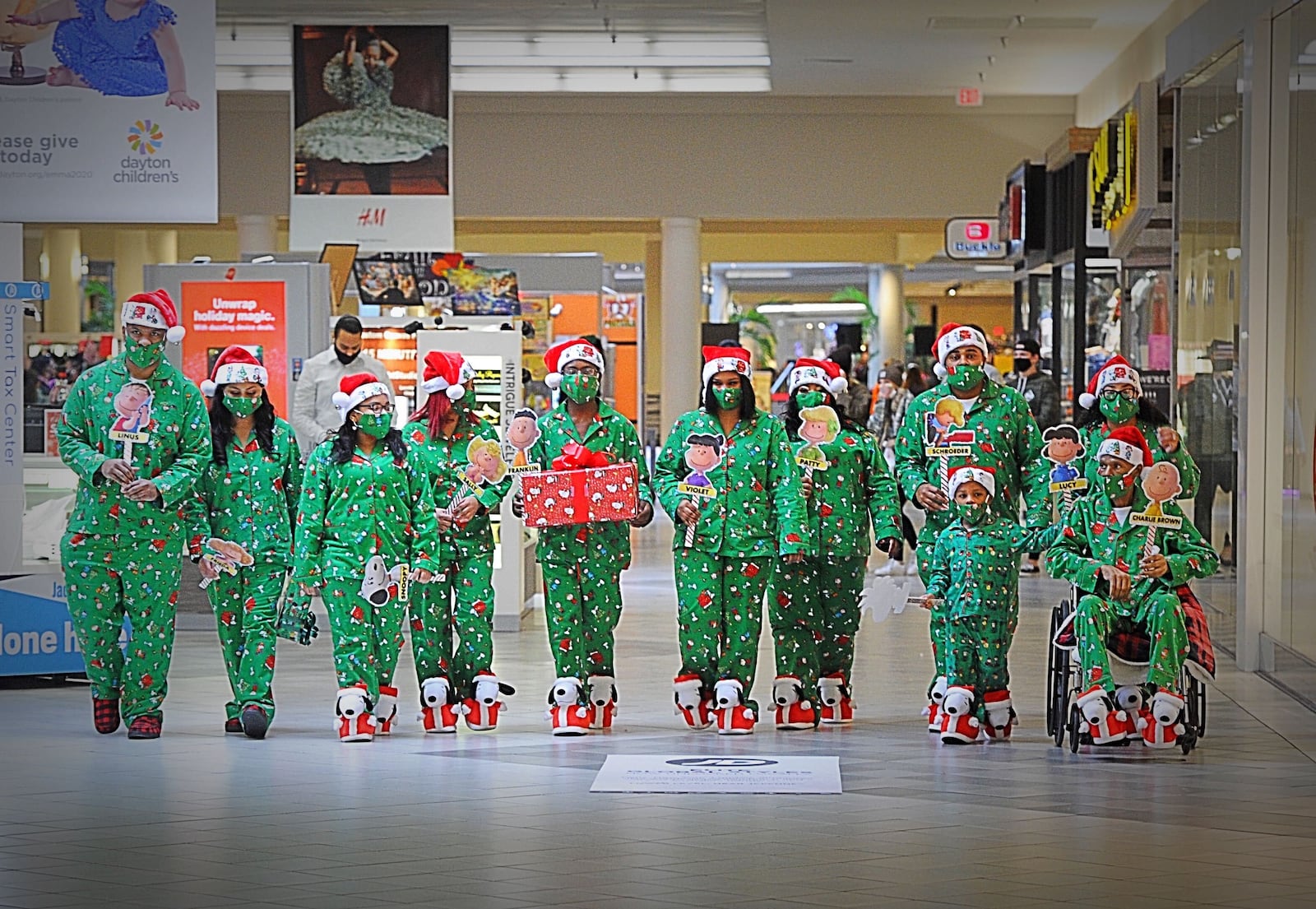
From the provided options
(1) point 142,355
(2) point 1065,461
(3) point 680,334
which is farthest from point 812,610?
(3) point 680,334

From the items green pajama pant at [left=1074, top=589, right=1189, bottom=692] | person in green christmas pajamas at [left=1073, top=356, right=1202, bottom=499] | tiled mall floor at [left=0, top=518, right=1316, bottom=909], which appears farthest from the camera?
person in green christmas pajamas at [left=1073, top=356, right=1202, bottom=499]

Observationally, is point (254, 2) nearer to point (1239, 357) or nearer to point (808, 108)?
point (808, 108)

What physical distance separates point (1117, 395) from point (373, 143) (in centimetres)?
676

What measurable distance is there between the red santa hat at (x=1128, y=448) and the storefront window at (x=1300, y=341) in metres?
1.90

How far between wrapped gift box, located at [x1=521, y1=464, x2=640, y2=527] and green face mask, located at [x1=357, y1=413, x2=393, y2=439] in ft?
1.92

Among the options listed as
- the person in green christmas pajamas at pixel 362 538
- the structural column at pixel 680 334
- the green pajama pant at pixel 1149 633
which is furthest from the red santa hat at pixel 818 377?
the structural column at pixel 680 334

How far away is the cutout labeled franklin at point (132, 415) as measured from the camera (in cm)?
777

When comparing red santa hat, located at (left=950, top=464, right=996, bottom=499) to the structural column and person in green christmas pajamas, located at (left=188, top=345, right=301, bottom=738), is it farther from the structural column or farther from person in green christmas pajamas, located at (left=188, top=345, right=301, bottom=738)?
Answer: the structural column

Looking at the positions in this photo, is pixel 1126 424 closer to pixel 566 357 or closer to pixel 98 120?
pixel 566 357

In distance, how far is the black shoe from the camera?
7.90m

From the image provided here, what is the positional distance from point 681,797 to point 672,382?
1642 cm

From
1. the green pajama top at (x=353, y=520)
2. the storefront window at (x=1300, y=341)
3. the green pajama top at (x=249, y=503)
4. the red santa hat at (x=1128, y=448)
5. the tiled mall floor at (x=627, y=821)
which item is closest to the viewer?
the tiled mall floor at (x=627, y=821)

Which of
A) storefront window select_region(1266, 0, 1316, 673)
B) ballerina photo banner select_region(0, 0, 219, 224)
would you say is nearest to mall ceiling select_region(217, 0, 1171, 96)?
ballerina photo banner select_region(0, 0, 219, 224)

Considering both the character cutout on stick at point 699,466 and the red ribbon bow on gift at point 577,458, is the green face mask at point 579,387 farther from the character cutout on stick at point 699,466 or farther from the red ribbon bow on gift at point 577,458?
the character cutout on stick at point 699,466
